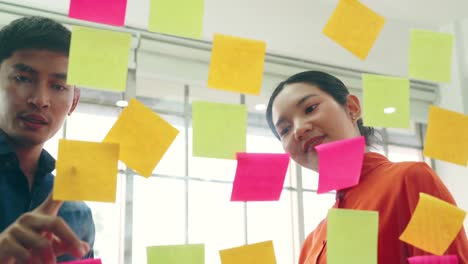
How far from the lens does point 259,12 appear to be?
10.2 feet

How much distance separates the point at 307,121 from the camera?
1.10m

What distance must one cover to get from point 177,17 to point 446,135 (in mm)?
521

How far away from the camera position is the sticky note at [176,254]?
0.83 meters

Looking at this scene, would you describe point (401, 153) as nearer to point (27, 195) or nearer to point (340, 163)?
point (340, 163)

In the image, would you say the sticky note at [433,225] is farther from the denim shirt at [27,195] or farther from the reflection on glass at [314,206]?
the reflection on glass at [314,206]

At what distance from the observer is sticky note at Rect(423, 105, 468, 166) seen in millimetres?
1001

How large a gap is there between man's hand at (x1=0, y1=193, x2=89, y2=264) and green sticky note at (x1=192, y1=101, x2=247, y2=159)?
276mm

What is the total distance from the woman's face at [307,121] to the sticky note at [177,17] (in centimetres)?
30

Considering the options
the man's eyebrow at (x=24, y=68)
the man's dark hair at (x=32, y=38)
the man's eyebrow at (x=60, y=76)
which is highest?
the man's dark hair at (x=32, y=38)

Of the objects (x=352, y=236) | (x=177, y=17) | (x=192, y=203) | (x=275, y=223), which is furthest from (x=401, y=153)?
(x=177, y=17)

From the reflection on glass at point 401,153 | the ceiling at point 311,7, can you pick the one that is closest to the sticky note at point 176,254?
the ceiling at point 311,7

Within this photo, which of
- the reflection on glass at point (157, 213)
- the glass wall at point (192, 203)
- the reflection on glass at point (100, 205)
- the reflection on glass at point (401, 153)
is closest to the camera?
the reflection on glass at point (100, 205)

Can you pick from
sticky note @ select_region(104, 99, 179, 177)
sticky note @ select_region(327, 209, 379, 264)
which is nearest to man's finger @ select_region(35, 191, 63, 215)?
sticky note @ select_region(104, 99, 179, 177)

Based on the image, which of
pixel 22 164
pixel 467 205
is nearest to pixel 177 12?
pixel 22 164
